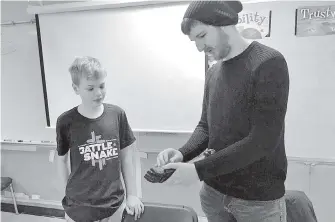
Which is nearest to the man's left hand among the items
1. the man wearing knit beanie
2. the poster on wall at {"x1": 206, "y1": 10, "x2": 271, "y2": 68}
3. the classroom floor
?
the man wearing knit beanie

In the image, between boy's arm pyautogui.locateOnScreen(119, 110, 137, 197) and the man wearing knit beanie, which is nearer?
the man wearing knit beanie

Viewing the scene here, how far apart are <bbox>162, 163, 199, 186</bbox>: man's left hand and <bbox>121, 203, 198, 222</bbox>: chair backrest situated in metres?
0.47

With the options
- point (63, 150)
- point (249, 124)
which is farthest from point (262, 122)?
point (63, 150)

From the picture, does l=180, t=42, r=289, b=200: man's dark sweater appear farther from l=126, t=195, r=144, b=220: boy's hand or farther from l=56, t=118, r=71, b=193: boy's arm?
l=56, t=118, r=71, b=193: boy's arm

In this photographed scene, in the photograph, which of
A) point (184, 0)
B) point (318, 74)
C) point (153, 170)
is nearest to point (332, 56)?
point (318, 74)

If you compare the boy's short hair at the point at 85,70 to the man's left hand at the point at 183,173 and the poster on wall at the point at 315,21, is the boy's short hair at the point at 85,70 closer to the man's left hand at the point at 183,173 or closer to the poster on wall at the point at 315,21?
the man's left hand at the point at 183,173

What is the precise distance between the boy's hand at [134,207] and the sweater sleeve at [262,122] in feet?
1.96

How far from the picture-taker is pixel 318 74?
1472mm

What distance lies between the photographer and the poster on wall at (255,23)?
1472 millimetres

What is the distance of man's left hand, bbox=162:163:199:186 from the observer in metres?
0.78

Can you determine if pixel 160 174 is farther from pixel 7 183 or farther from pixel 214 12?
pixel 7 183

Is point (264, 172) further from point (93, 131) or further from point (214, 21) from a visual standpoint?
point (93, 131)

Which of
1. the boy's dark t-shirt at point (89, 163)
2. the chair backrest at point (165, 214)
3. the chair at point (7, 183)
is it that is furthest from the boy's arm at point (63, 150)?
the chair at point (7, 183)

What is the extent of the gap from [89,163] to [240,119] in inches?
28.0
